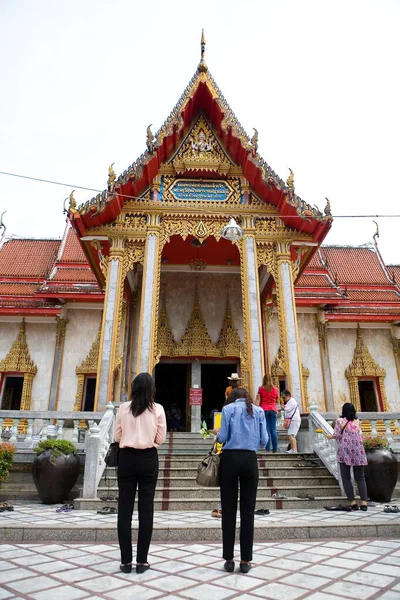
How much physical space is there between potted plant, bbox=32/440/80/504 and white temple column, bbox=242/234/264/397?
3.67 meters

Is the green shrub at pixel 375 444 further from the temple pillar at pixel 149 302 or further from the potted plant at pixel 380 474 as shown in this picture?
the temple pillar at pixel 149 302

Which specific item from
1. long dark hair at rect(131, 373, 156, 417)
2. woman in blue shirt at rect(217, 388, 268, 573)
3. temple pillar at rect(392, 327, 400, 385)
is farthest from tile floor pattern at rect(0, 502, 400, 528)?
temple pillar at rect(392, 327, 400, 385)

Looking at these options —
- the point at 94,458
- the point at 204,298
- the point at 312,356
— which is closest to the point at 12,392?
the point at 204,298

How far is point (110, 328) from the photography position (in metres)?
8.54

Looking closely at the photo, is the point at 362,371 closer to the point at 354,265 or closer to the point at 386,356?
the point at 386,356

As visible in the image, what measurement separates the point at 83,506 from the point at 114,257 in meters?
5.32

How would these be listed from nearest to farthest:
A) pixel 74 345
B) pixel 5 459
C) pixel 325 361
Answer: pixel 5 459 → pixel 74 345 → pixel 325 361

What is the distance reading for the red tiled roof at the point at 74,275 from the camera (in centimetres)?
1308

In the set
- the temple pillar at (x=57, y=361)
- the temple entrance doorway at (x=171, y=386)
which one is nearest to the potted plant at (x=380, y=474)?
the temple entrance doorway at (x=171, y=386)

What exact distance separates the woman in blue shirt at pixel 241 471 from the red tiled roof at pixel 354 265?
11932mm

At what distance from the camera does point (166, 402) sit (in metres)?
12.8

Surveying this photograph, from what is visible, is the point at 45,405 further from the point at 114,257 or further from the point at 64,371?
the point at 114,257

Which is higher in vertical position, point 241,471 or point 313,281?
point 313,281

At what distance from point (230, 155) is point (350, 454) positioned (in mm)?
7385
